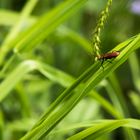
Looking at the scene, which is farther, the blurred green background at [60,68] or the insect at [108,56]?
the blurred green background at [60,68]

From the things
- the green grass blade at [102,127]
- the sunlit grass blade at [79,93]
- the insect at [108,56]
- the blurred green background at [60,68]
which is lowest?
the blurred green background at [60,68]

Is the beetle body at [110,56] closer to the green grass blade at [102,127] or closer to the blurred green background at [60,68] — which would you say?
the green grass blade at [102,127]

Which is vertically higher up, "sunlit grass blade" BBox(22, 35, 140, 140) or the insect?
the insect

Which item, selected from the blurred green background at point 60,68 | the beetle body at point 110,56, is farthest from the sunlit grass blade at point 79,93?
the blurred green background at point 60,68

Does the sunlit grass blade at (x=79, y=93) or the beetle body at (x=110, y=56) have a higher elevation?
the beetle body at (x=110, y=56)

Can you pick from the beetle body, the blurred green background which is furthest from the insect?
the blurred green background

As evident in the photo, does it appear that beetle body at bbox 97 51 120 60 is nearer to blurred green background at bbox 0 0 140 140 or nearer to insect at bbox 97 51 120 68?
insect at bbox 97 51 120 68

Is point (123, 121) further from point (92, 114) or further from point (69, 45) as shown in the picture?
point (69, 45)

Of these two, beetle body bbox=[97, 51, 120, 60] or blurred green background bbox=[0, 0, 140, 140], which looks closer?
beetle body bbox=[97, 51, 120, 60]

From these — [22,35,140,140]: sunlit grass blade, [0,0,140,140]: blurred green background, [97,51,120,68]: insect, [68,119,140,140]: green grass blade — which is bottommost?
[0,0,140,140]: blurred green background

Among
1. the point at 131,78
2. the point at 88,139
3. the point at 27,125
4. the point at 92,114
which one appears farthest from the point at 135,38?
the point at 131,78

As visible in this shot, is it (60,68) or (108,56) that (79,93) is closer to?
(108,56)
